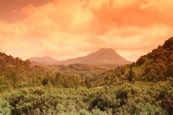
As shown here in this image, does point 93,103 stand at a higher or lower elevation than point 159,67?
lower

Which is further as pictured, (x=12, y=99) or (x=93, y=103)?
(x=12, y=99)

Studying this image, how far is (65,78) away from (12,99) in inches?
3613

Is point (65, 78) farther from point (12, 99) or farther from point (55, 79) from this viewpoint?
point (12, 99)

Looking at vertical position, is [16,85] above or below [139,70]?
below

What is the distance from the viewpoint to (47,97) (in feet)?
98.2

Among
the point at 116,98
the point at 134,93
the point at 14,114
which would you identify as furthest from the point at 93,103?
the point at 14,114

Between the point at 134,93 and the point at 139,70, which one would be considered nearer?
the point at 134,93

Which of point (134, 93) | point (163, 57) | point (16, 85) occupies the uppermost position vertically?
point (163, 57)

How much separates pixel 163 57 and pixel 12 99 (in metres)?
96.4

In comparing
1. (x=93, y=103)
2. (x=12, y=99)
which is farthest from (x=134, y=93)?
(x=12, y=99)

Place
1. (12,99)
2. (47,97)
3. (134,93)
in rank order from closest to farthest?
1. (134,93)
2. (47,97)
3. (12,99)

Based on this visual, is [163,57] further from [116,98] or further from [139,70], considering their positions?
[116,98]

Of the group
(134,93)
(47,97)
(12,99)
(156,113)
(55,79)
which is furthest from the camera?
(55,79)

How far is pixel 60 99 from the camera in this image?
3086 cm
